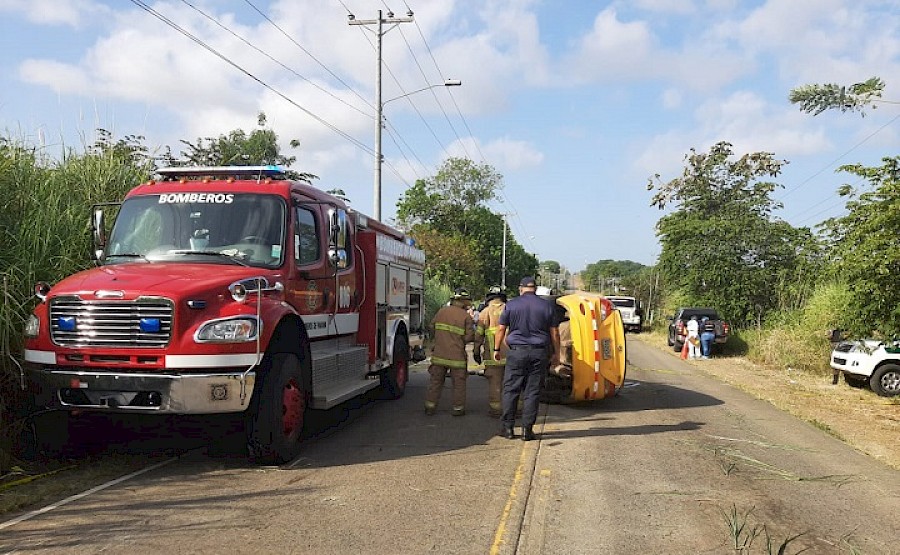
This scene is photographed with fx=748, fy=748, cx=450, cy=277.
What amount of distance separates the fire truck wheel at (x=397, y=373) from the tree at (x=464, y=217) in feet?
130

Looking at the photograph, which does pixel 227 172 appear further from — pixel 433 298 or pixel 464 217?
pixel 464 217

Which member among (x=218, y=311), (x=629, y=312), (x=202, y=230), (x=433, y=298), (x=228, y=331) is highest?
(x=433, y=298)

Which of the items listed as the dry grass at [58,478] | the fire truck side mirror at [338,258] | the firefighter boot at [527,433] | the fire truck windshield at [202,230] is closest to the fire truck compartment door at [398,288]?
the fire truck side mirror at [338,258]

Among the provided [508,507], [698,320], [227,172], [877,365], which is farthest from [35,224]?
[698,320]

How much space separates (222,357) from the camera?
6.42 metres

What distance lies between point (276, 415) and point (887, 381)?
42.2ft

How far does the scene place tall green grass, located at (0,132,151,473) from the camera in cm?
688

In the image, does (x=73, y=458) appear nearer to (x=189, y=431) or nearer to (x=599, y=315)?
(x=189, y=431)

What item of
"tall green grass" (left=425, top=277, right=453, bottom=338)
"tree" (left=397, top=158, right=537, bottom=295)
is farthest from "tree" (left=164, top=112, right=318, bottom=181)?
"tree" (left=397, top=158, right=537, bottom=295)

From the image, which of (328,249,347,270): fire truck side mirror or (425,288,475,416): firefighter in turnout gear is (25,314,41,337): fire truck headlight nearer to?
(328,249,347,270): fire truck side mirror

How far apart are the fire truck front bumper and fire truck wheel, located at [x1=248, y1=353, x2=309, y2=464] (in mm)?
348

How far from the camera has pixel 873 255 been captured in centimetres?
1234

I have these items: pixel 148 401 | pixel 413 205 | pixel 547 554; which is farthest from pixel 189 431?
pixel 413 205

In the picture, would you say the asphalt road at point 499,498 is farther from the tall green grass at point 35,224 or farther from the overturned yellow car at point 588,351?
the tall green grass at point 35,224
